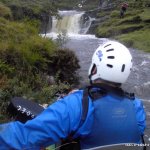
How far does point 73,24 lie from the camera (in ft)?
120

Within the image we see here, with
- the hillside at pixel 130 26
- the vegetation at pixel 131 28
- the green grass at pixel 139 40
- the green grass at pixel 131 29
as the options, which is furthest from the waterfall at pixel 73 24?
the green grass at pixel 139 40

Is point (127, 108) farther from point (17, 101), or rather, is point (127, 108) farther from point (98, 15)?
point (98, 15)

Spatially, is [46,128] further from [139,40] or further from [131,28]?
[131,28]

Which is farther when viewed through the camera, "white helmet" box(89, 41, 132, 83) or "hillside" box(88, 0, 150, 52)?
"hillside" box(88, 0, 150, 52)

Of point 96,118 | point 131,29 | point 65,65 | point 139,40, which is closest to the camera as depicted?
point 96,118

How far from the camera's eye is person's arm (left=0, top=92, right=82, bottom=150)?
8.39 feet

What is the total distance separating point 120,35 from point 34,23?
1893 centimetres

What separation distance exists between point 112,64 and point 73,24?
34039mm

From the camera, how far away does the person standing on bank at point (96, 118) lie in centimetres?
258

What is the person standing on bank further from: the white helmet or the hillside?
the hillside

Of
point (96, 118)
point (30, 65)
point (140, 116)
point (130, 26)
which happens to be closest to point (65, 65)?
point (30, 65)

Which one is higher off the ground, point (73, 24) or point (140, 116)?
point (73, 24)

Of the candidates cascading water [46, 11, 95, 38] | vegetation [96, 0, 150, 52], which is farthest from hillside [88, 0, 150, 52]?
cascading water [46, 11, 95, 38]

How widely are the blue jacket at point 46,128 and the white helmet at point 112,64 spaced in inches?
12.7
